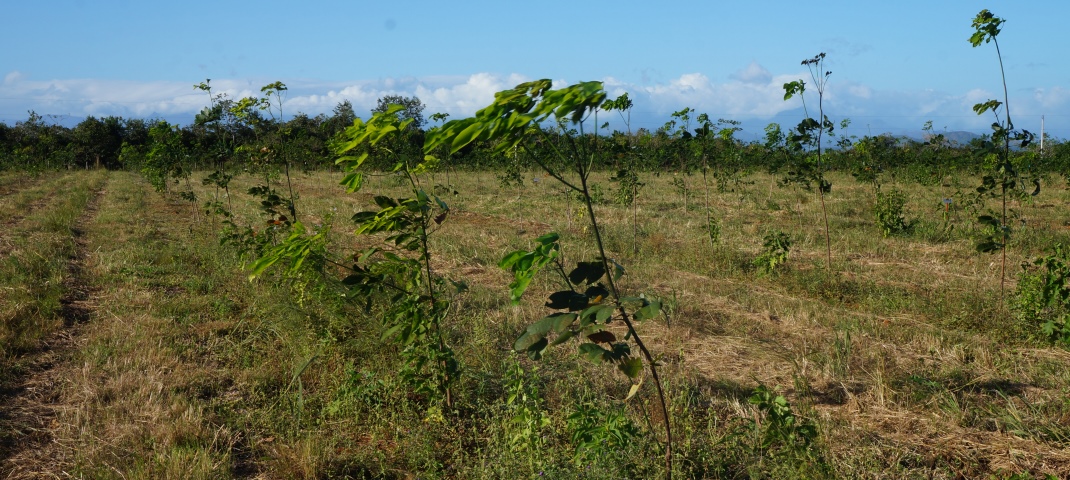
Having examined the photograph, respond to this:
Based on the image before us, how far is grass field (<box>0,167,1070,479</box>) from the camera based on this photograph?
3.24m

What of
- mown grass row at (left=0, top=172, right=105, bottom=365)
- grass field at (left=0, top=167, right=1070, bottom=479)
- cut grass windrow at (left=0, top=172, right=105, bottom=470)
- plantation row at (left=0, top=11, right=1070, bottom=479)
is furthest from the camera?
mown grass row at (left=0, top=172, right=105, bottom=365)

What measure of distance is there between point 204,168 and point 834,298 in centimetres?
3071

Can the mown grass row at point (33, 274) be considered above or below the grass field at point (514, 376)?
above

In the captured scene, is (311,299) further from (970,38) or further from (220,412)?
(970,38)

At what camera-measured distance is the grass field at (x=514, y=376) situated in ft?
10.6

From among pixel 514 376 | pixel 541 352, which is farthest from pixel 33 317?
pixel 541 352

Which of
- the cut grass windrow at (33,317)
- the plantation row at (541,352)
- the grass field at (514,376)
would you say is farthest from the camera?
the cut grass windrow at (33,317)

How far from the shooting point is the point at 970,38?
5836 millimetres

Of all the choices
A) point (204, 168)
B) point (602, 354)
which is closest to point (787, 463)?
point (602, 354)

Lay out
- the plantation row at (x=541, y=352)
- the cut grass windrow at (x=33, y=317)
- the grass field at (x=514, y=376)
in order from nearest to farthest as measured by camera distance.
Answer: the plantation row at (x=541, y=352) < the grass field at (x=514, y=376) < the cut grass windrow at (x=33, y=317)

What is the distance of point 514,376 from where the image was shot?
13.2 feet

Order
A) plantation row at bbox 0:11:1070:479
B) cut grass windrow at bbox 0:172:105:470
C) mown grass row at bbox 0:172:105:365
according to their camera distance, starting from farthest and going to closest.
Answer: mown grass row at bbox 0:172:105:365 < cut grass windrow at bbox 0:172:105:470 < plantation row at bbox 0:11:1070:479

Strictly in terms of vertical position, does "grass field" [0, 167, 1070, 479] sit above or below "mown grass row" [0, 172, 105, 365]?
below

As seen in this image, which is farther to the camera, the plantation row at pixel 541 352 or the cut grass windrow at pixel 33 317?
the cut grass windrow at pixel 33 317
